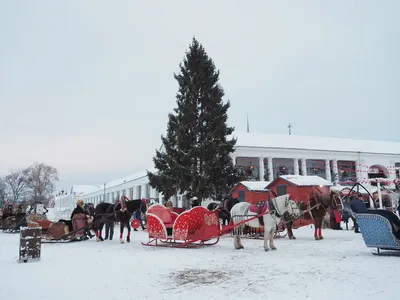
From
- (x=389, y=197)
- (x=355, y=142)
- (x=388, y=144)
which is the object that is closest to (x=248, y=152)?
(x=389, y=197)

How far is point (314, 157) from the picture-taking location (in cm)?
3944

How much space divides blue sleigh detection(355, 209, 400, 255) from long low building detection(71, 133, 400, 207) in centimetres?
2774

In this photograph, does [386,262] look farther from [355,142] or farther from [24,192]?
[24,192]

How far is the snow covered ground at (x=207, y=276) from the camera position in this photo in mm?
5020

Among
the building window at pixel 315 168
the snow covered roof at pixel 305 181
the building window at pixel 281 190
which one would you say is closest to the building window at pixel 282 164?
the building window at pixel 315 168

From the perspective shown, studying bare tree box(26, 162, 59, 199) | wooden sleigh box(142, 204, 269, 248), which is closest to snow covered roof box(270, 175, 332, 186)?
wooden sleigh box(142, 204, 269, 248)

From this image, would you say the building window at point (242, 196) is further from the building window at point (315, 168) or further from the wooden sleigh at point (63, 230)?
the building window at point (315, 168)

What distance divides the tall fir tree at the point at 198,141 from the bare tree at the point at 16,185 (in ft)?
205

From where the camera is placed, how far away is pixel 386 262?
708 cm

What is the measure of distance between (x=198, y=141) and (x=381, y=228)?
50.0ft

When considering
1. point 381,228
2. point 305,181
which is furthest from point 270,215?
point 305,181

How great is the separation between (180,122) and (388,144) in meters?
36.6

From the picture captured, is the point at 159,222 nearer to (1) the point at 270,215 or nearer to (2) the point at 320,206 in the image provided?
(1) the point at 270,215

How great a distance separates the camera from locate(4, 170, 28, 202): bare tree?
241 ft
